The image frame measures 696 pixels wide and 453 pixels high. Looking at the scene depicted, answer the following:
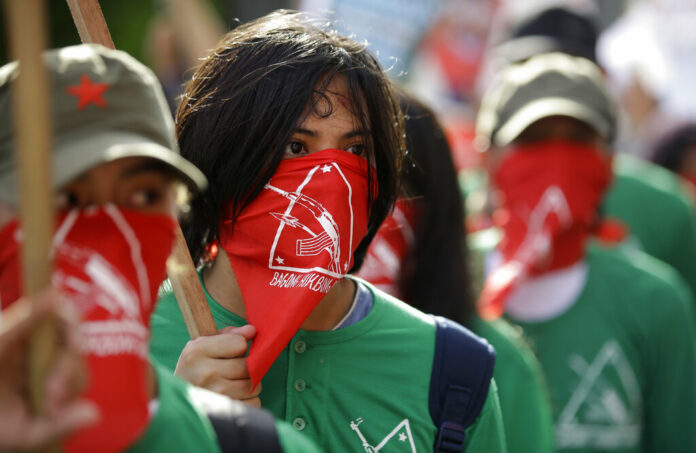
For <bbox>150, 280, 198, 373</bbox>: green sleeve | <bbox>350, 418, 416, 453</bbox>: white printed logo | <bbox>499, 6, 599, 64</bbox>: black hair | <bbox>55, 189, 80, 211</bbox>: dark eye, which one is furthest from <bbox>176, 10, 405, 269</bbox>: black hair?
<bbox>499, 6, 599, 64</bbox>: black hair

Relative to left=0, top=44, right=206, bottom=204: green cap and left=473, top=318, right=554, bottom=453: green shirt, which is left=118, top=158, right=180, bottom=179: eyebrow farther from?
left=473, top=318, right=554, bottom=453: green shirt

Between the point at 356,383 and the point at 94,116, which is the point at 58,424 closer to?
the point at 94,116

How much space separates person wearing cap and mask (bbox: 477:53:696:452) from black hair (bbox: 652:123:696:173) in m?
2.57

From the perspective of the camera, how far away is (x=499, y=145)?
420cm

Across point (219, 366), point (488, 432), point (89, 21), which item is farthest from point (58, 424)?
point (488, 432)

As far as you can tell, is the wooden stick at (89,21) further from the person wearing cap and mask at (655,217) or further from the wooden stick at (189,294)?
the person wearing cap and mask at (655,217)

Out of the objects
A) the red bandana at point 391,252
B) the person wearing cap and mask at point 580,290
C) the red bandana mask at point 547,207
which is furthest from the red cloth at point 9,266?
the red bandana mask at point 547,207

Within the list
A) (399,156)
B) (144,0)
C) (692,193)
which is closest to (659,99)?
(692,193)

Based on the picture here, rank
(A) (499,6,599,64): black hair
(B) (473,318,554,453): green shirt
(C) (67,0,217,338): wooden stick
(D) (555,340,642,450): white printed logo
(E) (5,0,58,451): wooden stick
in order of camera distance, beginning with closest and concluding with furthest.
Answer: (E) (5,0,58,451): wooden stick, (C) (67,0,217,338): wooden stick, (B) (473,318,554,453): green shirt, (D) (555,340,642,450): white printed logo, (A) (499,6,599,64): black hair

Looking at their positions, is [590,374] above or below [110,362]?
below

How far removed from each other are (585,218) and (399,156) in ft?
5.52

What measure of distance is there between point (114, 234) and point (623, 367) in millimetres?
2569

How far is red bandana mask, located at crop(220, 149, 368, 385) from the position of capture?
220 cm

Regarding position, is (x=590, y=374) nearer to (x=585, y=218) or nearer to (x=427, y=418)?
(x=585, y=218)
